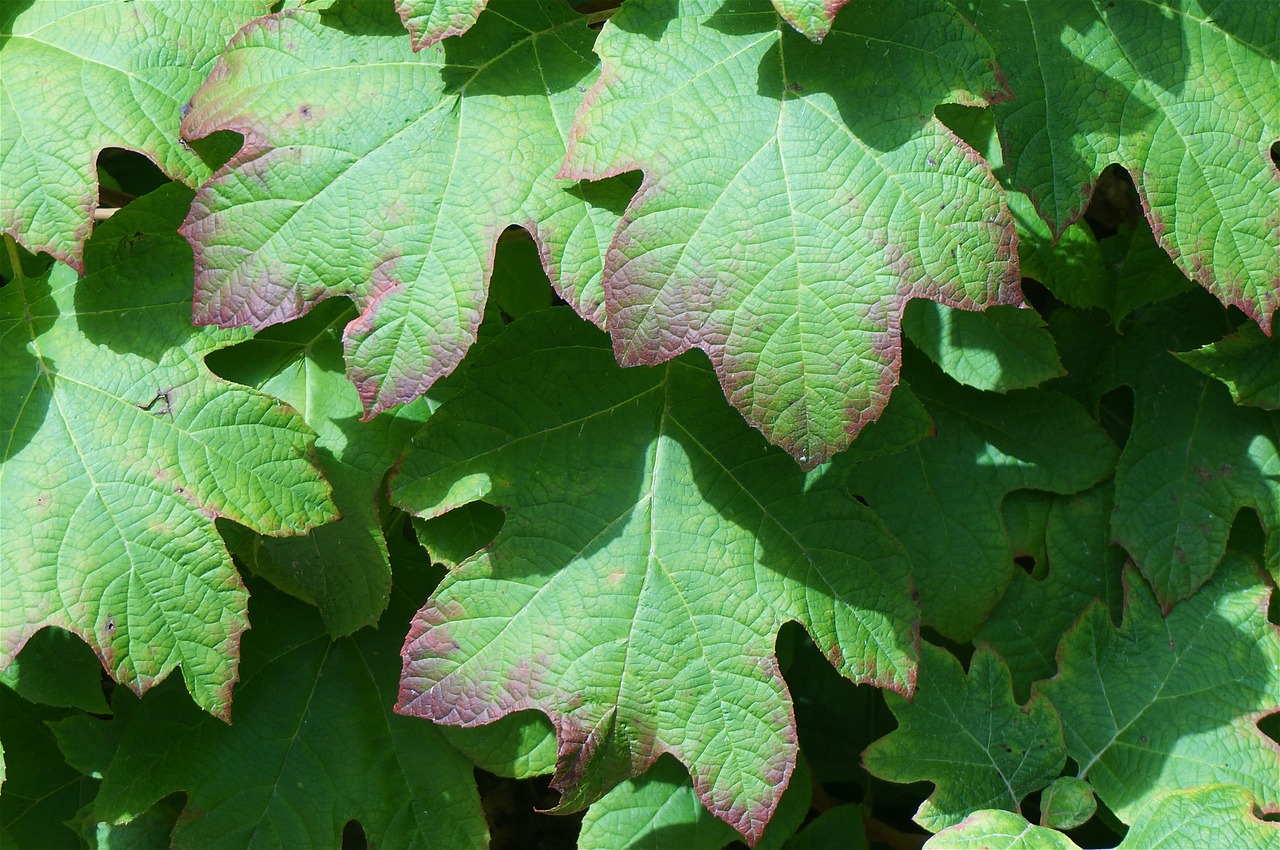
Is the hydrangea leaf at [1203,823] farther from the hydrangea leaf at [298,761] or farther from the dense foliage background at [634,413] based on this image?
the hydrangea leaf at [298,761]

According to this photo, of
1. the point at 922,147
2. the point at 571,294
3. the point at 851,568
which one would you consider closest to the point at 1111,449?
the point at 851,568

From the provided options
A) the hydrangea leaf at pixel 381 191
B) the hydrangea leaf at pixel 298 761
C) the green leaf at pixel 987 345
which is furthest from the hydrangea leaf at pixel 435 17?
the hydrangea leaf at pixel 298 761

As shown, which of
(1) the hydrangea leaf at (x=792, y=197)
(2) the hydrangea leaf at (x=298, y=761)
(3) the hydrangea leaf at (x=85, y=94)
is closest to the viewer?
(1) the hydrangea leaf at (x=792, y=197)

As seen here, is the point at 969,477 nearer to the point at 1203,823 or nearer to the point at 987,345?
the point at 987,345

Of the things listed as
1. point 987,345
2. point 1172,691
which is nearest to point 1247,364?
point 987,345

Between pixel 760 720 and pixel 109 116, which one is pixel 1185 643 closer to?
pixel 760 720

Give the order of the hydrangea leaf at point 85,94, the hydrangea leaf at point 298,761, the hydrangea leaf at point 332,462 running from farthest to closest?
the hydrangea leaf at point 298,761 → the hydrangea leaf at point 332,462 → the hydrangea leaf at point 85,94

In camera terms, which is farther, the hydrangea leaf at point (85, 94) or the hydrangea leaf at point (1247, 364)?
the hydrangea leaf at point (1247, 364)
